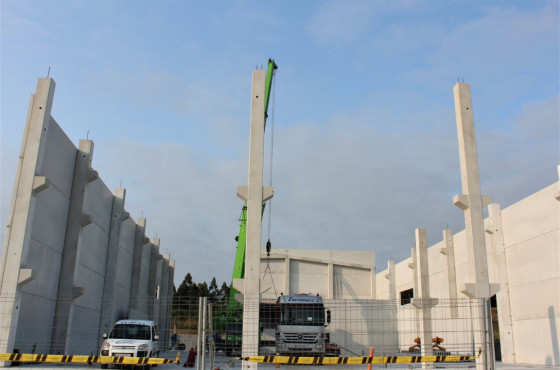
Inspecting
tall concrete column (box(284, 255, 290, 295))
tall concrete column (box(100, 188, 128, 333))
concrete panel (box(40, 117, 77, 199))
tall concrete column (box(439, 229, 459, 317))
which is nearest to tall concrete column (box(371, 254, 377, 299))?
tall concrete column (box(284, 255, 290, 295))

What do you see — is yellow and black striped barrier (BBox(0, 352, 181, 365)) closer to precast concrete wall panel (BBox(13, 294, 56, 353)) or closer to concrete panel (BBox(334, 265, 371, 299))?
precast concrete wall panel (BBox(13, 294, 56, 353))

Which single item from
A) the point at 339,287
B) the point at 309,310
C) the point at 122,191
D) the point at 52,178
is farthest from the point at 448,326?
the point at 52,178

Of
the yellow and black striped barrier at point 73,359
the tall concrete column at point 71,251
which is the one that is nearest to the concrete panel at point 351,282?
the tall concrete column at point 71,251

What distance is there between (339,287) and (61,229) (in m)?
30.0

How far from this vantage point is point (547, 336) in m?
19.9

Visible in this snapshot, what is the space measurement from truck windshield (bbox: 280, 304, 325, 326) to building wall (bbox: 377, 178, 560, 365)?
28.9 feet

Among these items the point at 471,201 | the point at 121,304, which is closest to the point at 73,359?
the point at 471,201

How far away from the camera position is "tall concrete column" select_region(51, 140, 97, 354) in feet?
61.0

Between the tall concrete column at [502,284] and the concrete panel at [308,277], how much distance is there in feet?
72.3

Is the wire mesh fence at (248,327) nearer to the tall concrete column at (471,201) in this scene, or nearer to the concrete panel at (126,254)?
the tall concrete column at (471,201)

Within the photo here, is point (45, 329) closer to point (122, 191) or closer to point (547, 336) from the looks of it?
point (122, 191)

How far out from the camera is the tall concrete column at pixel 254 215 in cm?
1285

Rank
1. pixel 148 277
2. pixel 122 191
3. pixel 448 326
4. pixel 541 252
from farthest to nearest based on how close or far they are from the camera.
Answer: pixel 148 277, pixel 448 326, pixel 122 191, pixel 541 252

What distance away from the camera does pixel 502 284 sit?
75.6 ft
